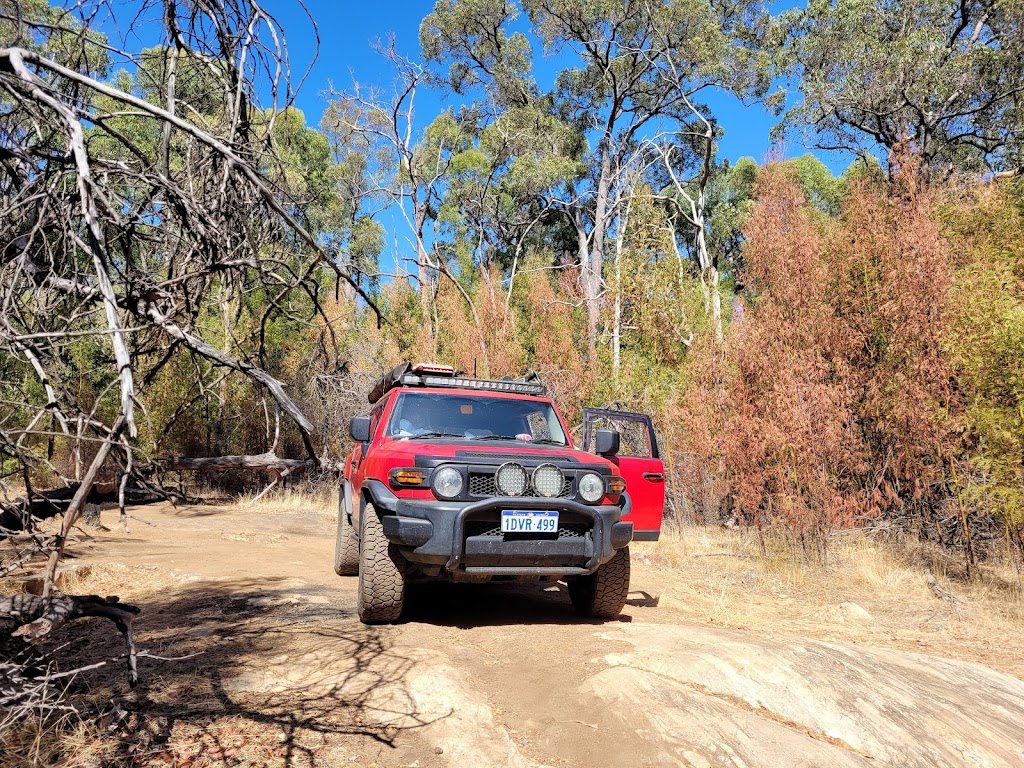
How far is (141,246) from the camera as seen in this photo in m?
3.38

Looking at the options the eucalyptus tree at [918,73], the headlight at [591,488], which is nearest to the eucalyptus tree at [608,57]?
the eucalyptus tree at [918,73]

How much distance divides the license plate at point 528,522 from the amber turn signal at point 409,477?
2.12 feet

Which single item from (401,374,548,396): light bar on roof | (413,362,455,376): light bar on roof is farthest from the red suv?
(413,362,455,376): light bar on roof

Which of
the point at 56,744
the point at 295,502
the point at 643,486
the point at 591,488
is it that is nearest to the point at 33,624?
the point at 56,744

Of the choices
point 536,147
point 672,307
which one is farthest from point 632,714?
point 536,147

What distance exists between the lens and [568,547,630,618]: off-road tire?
5.58 metres

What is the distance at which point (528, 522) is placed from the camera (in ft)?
16.0

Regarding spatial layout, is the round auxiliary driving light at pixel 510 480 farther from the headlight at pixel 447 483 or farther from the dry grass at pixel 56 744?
the dry grass at pixel 56 744

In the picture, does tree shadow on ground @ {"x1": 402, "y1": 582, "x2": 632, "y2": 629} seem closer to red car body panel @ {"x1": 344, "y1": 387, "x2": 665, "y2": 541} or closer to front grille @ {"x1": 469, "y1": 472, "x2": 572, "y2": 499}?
red car body panel @ {"x1": 344, "y1": 387, "x2": 665, "y2": 541}

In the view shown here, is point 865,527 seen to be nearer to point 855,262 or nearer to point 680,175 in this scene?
point 855,262

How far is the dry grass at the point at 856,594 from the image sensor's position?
685 cm

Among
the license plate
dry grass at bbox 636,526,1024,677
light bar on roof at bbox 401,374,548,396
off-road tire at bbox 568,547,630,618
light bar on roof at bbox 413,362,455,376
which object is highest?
light bar on roof at bbox 413,362,455,376

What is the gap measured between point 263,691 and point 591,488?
2580 millimetres

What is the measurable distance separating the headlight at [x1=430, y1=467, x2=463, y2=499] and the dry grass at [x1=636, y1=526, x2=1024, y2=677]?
11.0 feet
